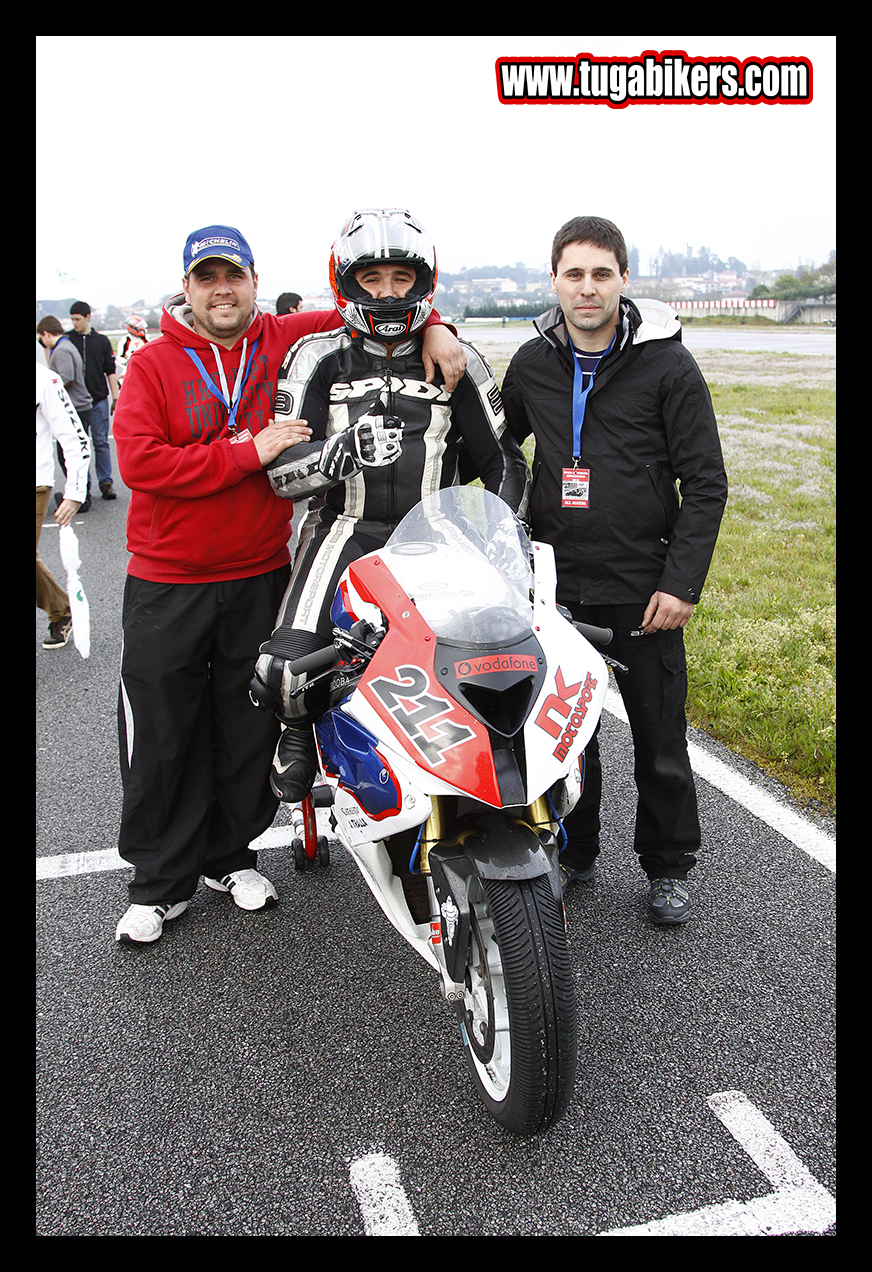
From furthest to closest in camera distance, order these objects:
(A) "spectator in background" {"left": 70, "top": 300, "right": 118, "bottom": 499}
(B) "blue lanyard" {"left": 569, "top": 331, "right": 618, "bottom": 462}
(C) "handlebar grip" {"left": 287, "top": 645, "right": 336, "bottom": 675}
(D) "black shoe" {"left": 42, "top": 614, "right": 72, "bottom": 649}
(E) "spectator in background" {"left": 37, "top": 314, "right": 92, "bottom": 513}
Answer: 1. (A) "spectator in background" {"left": 70, "top": 300, "right": 118, "bottom": 499}
2. (E) "spectator in background" {"left": 37, "top": 314, "right": 92, "bottom": 513}
3. (D) "black shoe" {"left": 42, "top": 614, "right": 72, "bottom": 649}
4. (B) "blue lanyard" {"left": 569, "top": 331, "right": 618, "bottom": 462}
5. (C) "handlebar grip" {"left": 287, "top": 645, "right": 336, "bottom": 675}

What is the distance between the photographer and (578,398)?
128 inches

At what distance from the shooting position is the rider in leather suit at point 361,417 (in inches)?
125

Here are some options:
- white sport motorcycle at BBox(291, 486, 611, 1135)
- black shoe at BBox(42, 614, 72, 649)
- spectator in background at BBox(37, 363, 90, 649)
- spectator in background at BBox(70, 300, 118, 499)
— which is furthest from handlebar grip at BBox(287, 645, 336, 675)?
spectator in background at BBox(70, 300, 118, 499)

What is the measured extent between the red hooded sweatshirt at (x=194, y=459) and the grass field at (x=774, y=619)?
2.63 m

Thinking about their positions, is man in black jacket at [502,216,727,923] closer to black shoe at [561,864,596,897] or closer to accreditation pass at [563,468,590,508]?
accreditation pass at [563,468,590,508]

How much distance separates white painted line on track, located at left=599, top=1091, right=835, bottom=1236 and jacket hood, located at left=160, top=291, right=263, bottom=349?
115 inches

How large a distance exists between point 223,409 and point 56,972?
2.02 metres

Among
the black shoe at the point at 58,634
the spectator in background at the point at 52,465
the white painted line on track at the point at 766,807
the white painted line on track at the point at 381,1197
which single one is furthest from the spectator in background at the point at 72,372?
the white painted line on track at the point at 381,1197

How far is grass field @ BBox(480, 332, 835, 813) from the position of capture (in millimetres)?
4594

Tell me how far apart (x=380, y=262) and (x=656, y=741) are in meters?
1.93

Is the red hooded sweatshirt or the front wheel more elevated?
Result: the red hooded sweatshirt

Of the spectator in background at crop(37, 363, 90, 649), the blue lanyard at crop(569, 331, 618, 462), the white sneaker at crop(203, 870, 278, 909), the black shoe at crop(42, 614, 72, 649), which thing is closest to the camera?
the blue lanyard at crop(569, 331, 618, 462)
